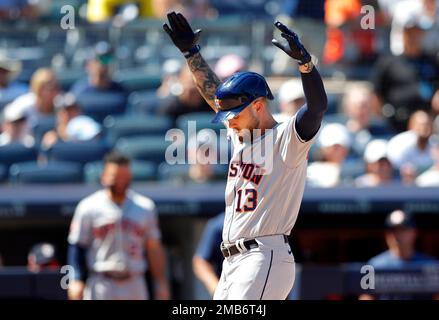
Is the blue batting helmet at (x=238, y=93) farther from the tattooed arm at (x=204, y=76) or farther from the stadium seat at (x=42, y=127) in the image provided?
the stadium seat at (x=42, y=127)

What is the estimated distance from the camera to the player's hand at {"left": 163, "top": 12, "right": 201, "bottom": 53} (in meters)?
5.83

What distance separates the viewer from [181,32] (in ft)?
19.2

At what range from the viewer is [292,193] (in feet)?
17.6

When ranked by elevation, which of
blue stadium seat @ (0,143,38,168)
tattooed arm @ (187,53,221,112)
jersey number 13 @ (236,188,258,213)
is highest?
tattooed arm @ (187,53,221,112)

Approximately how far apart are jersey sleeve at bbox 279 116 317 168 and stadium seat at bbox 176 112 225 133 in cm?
373

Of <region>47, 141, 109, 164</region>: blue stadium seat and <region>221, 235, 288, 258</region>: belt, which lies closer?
<region>221, 235, 288, 258</region>: belt

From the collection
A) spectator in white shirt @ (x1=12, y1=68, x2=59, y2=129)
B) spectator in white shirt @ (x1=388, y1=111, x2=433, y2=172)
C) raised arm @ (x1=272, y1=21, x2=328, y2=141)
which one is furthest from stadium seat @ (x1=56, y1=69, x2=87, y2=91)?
raised arm @ (x1=272, y1=21, x2=328, y2=141)

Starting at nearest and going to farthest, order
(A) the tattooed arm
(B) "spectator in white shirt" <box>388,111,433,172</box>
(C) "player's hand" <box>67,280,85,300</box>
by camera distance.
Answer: (A) the tattooed arm → (C) "player's hand" <box>67,280,85,300</box> → (B) "spectator in white shirt" <box>388,111,433,172</box>

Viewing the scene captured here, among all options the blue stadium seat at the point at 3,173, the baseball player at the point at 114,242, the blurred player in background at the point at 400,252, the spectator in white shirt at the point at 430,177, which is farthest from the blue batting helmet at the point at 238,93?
the blue stadium seat at the point at 3,173

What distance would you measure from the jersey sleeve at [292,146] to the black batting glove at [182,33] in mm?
817

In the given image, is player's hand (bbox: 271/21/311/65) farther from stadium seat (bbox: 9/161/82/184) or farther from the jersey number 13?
stadium seat (bbox: 9/161/82/184)

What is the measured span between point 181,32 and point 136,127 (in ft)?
11.8

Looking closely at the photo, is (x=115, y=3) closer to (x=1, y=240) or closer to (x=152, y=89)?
(x=152, y=89)
